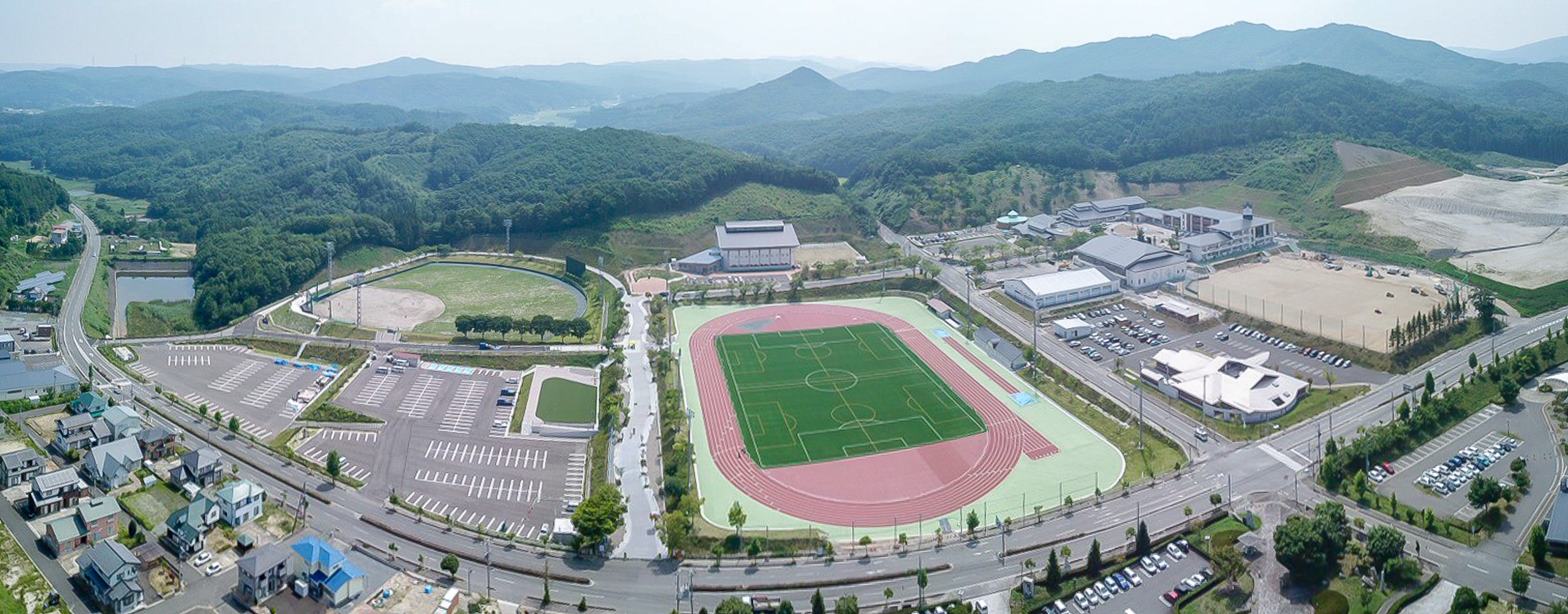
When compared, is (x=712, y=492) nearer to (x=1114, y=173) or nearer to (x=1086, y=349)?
(x=1086, y=349)

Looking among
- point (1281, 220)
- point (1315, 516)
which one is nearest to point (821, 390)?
point (1315, 516)

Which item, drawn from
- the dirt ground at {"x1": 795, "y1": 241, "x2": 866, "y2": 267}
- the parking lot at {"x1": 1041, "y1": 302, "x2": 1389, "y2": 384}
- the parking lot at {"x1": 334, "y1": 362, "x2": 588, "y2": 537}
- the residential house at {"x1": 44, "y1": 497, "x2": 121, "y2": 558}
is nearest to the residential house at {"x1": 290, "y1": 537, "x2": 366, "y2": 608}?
the parking lot at {"x1": 334, "y1": 362, "x2": 588, "y2": 537}

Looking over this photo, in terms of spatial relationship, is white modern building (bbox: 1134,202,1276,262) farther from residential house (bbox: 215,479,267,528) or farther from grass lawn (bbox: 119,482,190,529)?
grass lawn (bbox: 119,482,190,529)

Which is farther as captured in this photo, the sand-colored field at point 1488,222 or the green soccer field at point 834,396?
A: the sand-colored field at point 1488,222

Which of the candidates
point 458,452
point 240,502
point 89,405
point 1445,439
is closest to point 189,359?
point 89,405

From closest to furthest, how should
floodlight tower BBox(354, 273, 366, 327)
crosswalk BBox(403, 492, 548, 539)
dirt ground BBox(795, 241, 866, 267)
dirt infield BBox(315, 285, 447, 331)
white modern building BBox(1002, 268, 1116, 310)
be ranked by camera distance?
crosswalk BBox(403, 492, 548, 539), floodlight tower BBox(354, 273, 366, 327), dirt infield BBox(315, 285, 447, 331), white modern building BBox(1002, 268, 1116, 310), dirt ground BBox(795, 241, 866, 267)

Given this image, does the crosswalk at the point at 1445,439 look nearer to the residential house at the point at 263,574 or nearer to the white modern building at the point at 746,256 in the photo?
the residential house at the point at 263,574

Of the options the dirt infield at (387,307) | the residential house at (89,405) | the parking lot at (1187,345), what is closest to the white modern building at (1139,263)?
the parking lot at (1187,345)

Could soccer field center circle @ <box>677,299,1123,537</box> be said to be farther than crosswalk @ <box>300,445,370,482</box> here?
No
